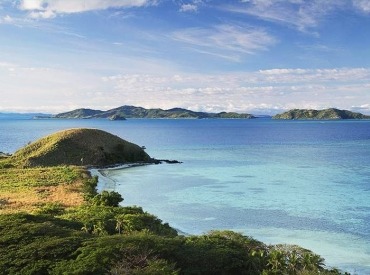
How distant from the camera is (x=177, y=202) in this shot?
6788 centimetres

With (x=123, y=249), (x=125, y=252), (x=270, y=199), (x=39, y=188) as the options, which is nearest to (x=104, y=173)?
(x=39, y=188)

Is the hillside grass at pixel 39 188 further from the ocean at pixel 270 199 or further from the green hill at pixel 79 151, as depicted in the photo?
the green hill at pixel 79 151

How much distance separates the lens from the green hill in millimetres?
108875

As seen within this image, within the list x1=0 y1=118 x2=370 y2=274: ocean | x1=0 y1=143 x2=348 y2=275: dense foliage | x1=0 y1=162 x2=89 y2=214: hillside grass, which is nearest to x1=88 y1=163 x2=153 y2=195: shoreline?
x1=0 y1=118 x2=370 y2=274: ocean

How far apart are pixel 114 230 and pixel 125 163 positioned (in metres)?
77.3

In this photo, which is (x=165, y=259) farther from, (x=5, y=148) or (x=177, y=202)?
(x=5, y=148)

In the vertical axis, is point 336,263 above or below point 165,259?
below

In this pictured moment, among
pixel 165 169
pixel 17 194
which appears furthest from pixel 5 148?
pixel 17 194

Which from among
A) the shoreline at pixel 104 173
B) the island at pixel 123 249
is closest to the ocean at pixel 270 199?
the shoreline at pixel 104 173

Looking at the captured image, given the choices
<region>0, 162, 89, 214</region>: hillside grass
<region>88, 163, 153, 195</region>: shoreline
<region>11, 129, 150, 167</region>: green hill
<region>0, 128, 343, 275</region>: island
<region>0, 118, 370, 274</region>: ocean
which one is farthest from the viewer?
<region>11, 129, 150, 167</region>: green hill

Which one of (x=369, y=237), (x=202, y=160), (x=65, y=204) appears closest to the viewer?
(x=369, y=237)

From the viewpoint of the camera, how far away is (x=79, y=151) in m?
115

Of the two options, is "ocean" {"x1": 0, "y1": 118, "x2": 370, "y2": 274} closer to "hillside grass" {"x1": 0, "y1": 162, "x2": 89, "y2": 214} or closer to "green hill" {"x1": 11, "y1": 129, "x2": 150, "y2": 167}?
"hillside grass" {"x1": 0, "y1": 162, "x2": 89, "y2": 214}

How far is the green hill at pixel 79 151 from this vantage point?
109 meters
